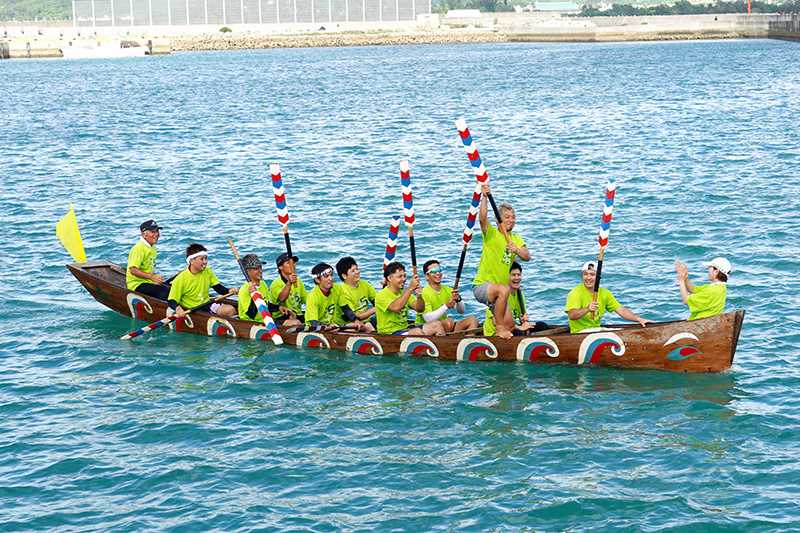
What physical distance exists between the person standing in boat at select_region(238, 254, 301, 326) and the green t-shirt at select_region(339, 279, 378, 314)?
1020 millimetres

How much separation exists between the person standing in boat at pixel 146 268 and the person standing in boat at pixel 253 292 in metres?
2.20

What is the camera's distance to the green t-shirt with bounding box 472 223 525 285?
561 inches

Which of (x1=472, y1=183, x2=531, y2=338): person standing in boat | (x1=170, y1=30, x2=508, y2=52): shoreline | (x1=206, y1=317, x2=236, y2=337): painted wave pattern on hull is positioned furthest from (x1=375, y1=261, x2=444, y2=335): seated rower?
(x1=170, y1=30, x2=508, y2=52): shoreline

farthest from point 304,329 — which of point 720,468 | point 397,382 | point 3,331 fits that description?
point 720,468

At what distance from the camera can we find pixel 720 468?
1135 cm

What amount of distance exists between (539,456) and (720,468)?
2.36m

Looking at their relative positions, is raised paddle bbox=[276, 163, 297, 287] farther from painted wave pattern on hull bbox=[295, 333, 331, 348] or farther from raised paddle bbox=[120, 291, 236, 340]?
raised paddle bbox=[120, 291, 236, 340]

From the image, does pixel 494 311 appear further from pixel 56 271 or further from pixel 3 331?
pixel 56 271

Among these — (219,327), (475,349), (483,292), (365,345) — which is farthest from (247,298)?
(483,292)

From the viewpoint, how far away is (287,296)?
16516 mm

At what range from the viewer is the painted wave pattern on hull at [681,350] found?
535 inches

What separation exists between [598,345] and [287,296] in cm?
595

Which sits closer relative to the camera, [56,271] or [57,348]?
[57,348]

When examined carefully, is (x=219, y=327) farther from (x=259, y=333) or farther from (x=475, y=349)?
(x=475, y=349)
